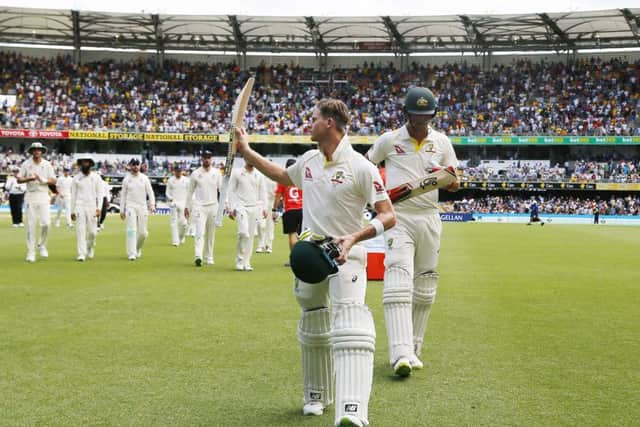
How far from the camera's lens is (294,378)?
21.2 feet

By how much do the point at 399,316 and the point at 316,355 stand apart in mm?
1346

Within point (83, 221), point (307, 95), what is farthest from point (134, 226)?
point (307, 95)

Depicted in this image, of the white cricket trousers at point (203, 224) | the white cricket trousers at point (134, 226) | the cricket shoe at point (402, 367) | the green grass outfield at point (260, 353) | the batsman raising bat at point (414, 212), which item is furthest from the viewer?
the white cricket trousers at point (134, 226)

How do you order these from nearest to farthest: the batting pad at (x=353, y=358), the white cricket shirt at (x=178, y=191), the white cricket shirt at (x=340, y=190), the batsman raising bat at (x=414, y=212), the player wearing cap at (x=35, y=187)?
the batting pad at (x=353, y=358)
the white cricket shirt at (x=340, y=190)
the batsman raising bat at (x=414, y=212)
the player wearing cap at (x=35, y=187)
the white cricket shirt at (x=178, y=191)

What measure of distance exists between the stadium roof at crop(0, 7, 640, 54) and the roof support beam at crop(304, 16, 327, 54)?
0.09 meters

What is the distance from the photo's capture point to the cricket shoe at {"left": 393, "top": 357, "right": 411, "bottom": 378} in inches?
247

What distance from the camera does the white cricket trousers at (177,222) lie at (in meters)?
23.5

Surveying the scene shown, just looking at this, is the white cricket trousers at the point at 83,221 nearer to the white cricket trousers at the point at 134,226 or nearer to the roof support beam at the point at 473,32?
the white cricket trousers at the point at 134,226

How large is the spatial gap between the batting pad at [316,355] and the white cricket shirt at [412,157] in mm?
2063

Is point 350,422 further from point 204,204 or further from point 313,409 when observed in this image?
point 204,204

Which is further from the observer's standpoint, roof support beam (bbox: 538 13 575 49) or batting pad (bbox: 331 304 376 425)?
roof support beam (bbox: 538 13 575 49)

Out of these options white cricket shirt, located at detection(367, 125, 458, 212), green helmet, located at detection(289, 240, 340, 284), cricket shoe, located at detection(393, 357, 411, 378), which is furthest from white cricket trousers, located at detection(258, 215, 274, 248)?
green helmet, located at detection(289, 240, 340, 284)

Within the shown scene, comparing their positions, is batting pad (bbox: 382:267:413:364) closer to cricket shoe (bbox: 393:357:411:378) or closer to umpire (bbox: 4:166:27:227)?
cricket shoe (bbox: 393:357:411:378)

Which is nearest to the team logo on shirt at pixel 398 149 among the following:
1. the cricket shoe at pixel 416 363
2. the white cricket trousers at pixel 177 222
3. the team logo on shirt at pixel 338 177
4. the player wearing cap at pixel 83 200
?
the cricket shoe at pixel 416 363
